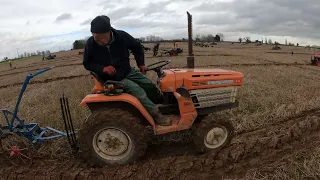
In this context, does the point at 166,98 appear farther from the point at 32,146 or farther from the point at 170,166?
the point at 32,146

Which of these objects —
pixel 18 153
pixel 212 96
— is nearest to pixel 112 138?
pixel 18 153

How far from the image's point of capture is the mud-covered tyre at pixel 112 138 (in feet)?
14.3

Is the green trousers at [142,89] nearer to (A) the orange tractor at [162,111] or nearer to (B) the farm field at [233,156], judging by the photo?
(A) the orange tractor at [162,111]

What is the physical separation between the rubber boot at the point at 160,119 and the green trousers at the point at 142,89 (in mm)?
78

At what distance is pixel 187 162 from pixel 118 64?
162cm

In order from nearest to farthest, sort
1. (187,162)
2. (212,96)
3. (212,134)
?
(187,162)
(212,134)
(212,96)

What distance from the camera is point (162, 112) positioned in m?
4.90

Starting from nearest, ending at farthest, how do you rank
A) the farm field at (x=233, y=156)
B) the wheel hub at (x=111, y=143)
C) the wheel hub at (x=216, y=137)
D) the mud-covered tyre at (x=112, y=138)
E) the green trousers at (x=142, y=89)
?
the farm field at (x=233, y=156) → the mud-covered tyre at (x=112, y=138) → the wheel hub at (x=111, y=143) → the green trousers at (x=142, y=89) → the wheel hub at (x=216, y=137)

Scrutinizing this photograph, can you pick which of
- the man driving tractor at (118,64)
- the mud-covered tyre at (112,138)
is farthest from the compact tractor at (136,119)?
the man driving tractor at (118,64)

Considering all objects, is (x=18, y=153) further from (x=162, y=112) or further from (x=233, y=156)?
(x=233, y=156)

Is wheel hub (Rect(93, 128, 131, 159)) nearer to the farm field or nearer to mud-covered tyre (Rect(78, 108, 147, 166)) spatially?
mud-covered tyre (Rect(78, 108, 147, 166))

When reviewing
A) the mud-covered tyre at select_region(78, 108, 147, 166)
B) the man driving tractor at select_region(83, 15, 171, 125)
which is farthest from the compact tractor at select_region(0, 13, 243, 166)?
the man driving tractor at select_region(83, 15, 171, 125)

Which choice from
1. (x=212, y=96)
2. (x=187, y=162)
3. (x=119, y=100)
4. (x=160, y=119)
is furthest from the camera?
(x=212, y=96)

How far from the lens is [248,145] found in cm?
498
